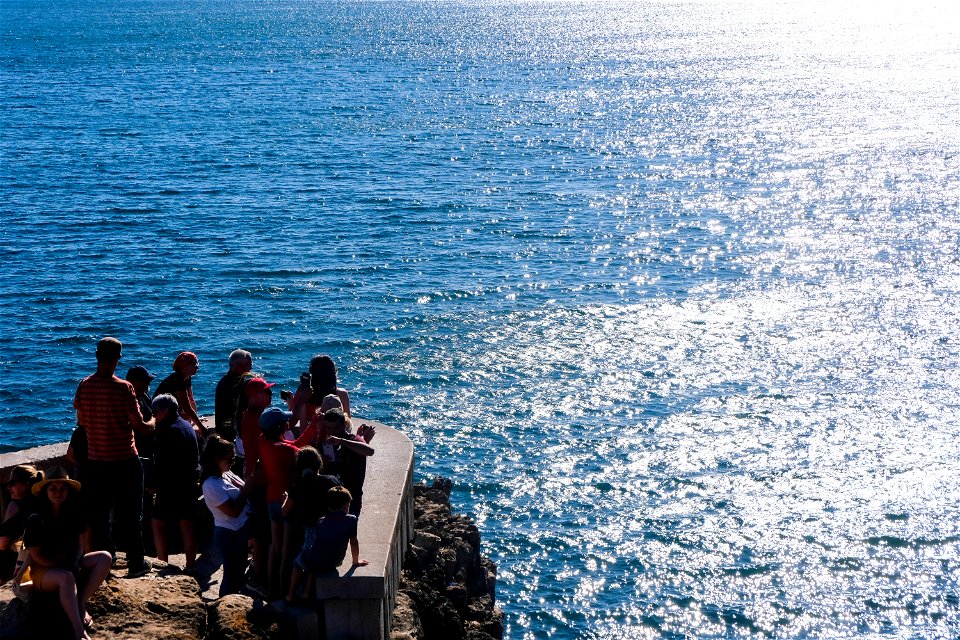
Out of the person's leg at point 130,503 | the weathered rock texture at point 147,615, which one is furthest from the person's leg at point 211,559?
the person's leg at point 130,503

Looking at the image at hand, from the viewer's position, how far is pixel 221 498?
1088 centimetres

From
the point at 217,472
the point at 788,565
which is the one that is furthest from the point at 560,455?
the point at 217,472

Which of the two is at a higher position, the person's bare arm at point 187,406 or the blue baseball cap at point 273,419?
the blue baseball cap at point 273,419

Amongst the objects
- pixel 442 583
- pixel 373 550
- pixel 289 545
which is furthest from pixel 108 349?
pixel 442 583

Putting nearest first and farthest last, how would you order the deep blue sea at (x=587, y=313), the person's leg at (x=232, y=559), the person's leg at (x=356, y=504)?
the person's leg at (x=232, y=559)
the person's leg at (x=356, y=504)
the deep blue sea at (x=587, y=313)

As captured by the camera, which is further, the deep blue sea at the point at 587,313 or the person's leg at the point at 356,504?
the deep blue sea at the point at 587,313

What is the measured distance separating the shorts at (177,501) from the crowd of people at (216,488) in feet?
0.03

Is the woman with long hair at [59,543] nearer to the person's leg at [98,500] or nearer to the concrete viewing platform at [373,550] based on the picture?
the person's leg at [98,500]

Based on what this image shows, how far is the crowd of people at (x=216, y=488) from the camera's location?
405 inches

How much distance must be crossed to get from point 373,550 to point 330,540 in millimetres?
833

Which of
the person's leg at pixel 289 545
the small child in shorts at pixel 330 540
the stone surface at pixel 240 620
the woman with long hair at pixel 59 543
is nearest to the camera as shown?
the woman with long hair at pixel 59 543

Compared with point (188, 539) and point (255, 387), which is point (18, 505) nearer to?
point (188, 539)

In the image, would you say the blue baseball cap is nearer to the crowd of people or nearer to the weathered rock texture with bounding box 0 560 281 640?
the crowd of people

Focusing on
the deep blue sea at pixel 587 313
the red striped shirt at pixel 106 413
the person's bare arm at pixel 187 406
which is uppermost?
the red striped shirt at pixel 106 413
